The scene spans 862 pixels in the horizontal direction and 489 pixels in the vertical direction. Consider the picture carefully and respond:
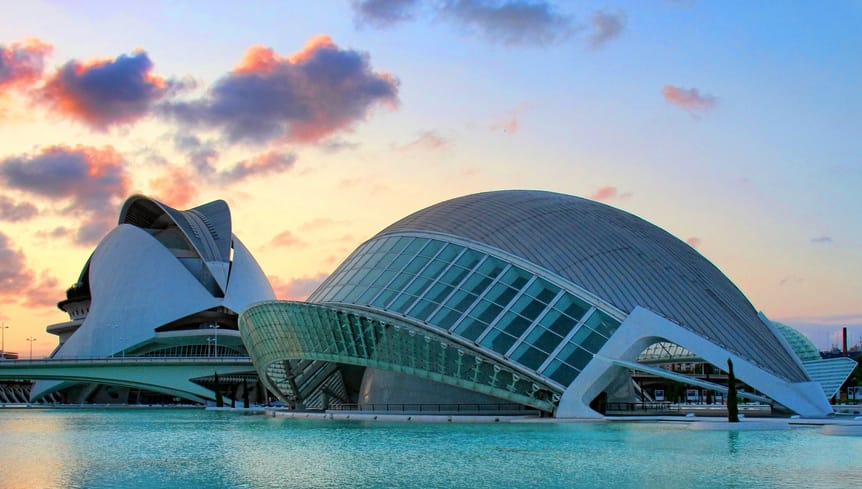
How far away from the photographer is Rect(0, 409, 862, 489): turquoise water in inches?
777

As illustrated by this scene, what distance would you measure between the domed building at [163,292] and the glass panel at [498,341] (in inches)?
2420

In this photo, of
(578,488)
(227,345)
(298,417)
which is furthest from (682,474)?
(227,345)

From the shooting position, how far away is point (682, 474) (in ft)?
65.8

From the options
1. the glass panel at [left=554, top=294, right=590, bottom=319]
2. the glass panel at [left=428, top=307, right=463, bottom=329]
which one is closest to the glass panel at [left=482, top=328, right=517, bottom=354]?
the glass panel at [left=428, top=307, right=463, bottom=329]

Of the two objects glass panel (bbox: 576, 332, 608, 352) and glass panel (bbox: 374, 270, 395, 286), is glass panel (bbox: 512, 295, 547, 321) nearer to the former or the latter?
glass panel (bbox: 576, 332, 608, 352)

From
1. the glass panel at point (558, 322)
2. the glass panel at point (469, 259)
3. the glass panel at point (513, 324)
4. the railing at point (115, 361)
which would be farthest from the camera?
the railing at point (115, 361)

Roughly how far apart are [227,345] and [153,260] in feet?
39.4

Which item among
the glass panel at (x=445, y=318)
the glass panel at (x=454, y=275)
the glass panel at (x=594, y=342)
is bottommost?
the glass panel at (x=594, y=342)

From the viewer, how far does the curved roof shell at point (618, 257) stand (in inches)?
1667

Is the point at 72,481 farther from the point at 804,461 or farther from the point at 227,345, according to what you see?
the point at 227,345

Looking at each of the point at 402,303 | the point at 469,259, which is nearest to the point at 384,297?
the point at 402,303

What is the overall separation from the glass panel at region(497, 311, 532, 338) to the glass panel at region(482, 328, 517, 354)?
0.27 m

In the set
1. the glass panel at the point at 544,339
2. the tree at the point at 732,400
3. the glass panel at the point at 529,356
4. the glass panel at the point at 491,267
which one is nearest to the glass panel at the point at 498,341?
the glass panel at the point at 529,356

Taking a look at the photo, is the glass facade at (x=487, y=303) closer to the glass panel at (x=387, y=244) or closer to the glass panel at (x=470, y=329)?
the glass panel at (x=470, y=329)
